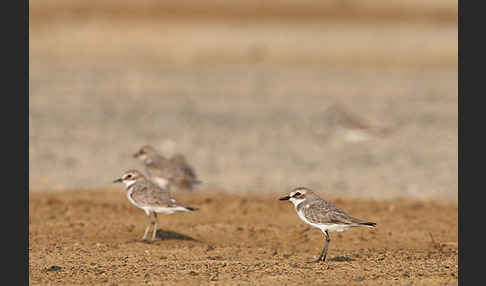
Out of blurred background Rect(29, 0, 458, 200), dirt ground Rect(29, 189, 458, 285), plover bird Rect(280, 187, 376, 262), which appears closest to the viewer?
dirt ground Rect(29, 189, 458, 285)

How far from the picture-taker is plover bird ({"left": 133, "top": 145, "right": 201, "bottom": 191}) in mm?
13422

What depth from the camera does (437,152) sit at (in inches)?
712

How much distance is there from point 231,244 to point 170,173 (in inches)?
121

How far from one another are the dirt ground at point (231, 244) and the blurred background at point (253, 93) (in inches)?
58.9

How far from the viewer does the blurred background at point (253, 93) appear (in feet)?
53.9

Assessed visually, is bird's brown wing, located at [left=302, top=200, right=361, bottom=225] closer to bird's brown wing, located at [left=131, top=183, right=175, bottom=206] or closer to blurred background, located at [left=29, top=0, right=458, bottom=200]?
bird's brown wing, located at [left=131, top=183, right=175, bottom=206]

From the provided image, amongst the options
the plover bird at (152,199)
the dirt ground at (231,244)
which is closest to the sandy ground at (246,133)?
the dirt ground at (231,244)

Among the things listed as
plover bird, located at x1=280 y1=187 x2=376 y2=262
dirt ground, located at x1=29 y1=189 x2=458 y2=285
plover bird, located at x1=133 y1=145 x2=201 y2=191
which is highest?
plover bird, located at x1=133 y1=145 x2=201 y2=191

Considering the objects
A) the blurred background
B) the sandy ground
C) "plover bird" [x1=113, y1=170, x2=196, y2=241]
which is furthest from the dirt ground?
the blurred background

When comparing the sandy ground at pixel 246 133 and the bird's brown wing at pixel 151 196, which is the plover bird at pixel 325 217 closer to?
the sandy ground at pixel 246 133

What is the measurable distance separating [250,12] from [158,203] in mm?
29007

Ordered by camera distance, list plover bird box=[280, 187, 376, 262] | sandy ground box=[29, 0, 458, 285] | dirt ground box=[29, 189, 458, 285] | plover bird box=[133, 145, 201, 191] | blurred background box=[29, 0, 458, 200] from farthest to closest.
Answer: blurred background box=[29, 0, 458, 200], plover bird box=[133, 145, 201, 191], sandy ground box=[29, 0, 458, 285], plover bird box=[280, 187, 376, 262], dirt ground box=[29, 189, 458, 285]

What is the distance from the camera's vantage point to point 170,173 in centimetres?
1345

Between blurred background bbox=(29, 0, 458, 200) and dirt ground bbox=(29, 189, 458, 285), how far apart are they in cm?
150
